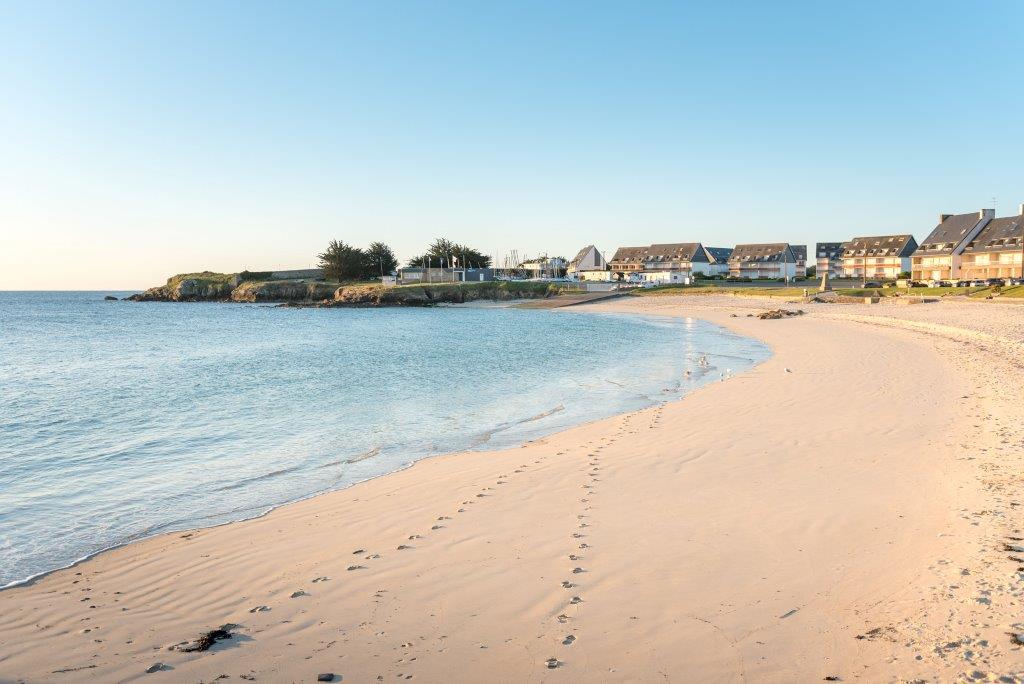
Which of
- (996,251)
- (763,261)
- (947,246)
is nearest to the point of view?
(996,251)

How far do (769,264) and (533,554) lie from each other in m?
131

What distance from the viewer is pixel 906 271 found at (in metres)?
105

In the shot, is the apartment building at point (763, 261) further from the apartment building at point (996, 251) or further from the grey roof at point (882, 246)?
the apartment building at point (996, 251)

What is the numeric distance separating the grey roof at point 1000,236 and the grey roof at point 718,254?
56.1 m

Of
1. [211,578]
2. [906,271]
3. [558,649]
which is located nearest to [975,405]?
[558,649]

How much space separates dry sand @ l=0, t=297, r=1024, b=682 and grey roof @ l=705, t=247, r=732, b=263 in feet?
425

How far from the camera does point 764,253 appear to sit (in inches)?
5002

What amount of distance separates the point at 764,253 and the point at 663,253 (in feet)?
67.9

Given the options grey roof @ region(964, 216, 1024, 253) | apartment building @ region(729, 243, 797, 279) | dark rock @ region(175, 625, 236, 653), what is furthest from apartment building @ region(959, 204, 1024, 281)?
dark rock @ region(175, 625, 236, 653)

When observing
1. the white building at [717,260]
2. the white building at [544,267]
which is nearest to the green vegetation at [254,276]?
the white building at [544,267]

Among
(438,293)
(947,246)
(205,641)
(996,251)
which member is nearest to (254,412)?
(205,641)

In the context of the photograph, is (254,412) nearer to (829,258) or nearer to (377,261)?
(377,261)

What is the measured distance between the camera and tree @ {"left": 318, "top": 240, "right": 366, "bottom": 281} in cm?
12188

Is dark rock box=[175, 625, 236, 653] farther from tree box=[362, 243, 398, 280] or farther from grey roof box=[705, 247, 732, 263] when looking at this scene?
grey roof box=[705, 247, 732, 263]
